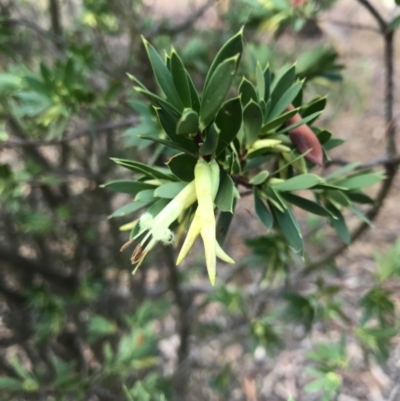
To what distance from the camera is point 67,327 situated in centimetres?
133

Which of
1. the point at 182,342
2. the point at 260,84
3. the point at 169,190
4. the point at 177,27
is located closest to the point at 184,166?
the point at 169,190

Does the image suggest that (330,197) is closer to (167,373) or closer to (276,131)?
(276,131)

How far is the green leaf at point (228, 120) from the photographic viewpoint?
33cm

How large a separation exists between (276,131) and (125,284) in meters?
1.28

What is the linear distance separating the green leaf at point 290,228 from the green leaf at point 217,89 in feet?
0.42

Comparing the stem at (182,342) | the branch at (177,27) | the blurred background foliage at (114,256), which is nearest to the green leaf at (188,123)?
the blurred background foliage at (114,256)

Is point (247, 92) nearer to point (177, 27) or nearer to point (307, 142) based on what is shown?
point (307, 142)

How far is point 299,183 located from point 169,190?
123 mm

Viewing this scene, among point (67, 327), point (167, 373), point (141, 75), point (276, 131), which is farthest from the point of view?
point (167, 373)

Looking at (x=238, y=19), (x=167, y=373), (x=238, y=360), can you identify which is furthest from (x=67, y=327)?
(x=238, y=19)

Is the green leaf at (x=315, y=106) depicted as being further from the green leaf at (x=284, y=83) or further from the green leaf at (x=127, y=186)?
the green leaf at (x=127, y=186)

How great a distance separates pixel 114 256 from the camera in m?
1.28

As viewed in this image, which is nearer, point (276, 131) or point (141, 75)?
point (276, 131)

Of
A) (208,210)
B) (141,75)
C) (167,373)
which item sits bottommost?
(167,373)
